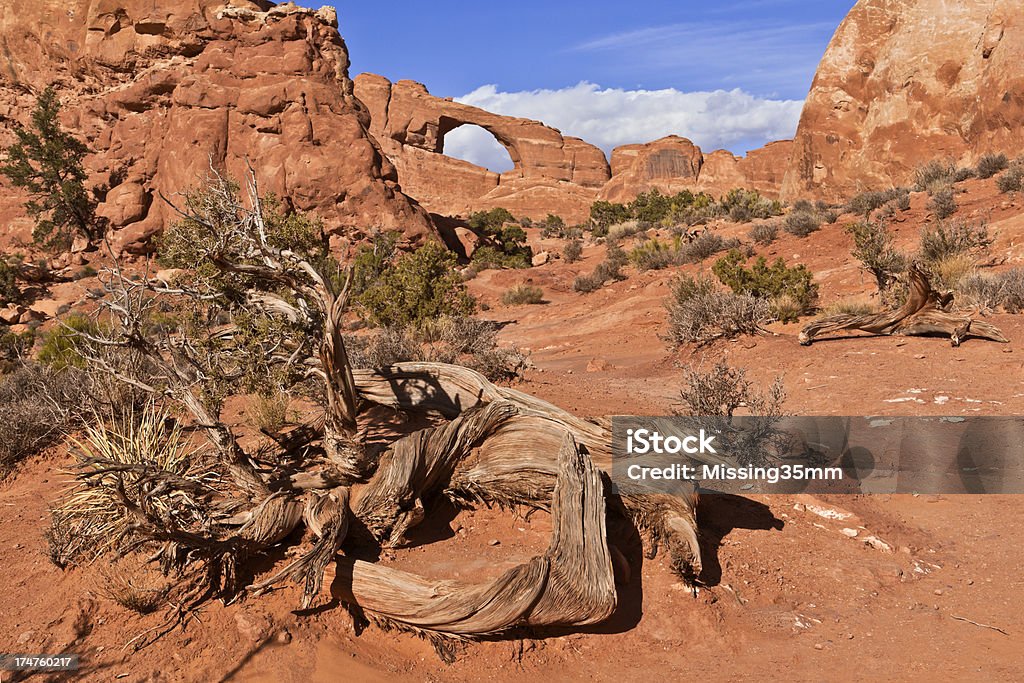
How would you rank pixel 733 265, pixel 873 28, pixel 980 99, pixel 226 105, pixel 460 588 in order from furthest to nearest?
1. pixel 226 105
2. pixel 873 28
3. pixel 980 99
4. pixel 733 265
5. pixel 460 588

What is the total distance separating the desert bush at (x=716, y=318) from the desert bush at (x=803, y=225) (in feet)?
25.6

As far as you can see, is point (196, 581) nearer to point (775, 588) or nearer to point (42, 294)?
point (775, 588)

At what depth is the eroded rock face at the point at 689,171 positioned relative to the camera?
191 feet

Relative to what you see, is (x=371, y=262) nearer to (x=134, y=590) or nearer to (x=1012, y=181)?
(x=134, y=590)

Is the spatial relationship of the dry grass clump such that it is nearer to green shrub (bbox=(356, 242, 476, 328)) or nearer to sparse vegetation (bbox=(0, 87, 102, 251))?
green shrub (bbox=(356, 242, 476, 328))

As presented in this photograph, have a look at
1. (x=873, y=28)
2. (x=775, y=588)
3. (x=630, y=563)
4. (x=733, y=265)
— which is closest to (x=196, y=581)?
(x=630, y=563)

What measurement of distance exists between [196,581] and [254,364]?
5.25 feet

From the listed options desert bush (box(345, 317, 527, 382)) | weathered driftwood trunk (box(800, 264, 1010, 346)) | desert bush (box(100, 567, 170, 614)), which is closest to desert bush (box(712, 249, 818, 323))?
weathered driftwood trunk (box(800, 264, 1010, 346))

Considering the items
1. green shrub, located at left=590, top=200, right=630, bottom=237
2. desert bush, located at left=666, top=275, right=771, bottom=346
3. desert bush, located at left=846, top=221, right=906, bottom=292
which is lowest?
desert bush, located at left=666, top=275, right=771, bottom=346

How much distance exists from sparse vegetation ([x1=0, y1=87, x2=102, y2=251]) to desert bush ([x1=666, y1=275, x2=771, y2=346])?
79.2 feet

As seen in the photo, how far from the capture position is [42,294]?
72.9 ft

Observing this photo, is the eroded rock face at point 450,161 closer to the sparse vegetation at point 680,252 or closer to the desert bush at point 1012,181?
the sparse vegetation at point 680,252

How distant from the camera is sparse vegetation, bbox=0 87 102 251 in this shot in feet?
82.5

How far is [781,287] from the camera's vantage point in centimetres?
1247
